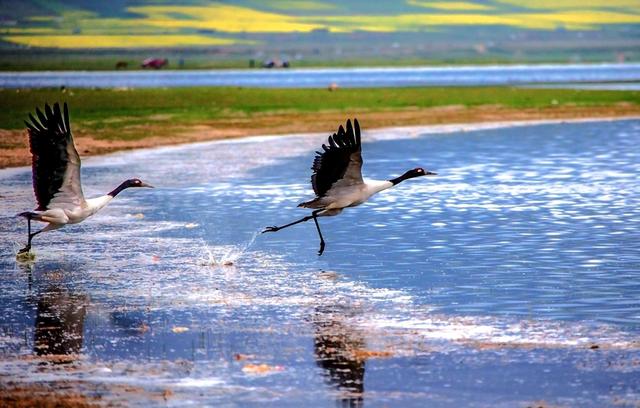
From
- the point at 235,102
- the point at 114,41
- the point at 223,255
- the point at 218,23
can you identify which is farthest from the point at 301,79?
the point at 218,23

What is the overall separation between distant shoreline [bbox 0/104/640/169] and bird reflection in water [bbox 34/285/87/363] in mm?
14889

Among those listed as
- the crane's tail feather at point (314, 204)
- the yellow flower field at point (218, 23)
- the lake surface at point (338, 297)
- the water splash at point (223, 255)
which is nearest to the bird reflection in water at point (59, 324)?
the lake surface at point (338, 297)

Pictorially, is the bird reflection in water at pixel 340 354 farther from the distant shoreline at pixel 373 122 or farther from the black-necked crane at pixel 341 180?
the distant shoreline at pixel 373 122

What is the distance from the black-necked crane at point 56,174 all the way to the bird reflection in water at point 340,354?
3.54 metres

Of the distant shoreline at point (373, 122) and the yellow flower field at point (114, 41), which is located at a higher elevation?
the distant shoreline at point (373, 122)

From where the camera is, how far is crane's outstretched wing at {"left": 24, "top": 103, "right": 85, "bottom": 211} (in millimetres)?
13703

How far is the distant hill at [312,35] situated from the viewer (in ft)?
479

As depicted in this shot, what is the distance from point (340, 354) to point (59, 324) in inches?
96.5

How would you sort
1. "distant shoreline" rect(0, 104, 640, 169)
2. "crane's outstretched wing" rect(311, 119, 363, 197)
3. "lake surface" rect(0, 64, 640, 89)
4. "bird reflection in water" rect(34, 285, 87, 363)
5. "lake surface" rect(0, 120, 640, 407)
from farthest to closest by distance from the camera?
"lake surface" rect(0, 64, 640, 89), "distant shoreline" rect(0, 104, 640, 169), "crane's outstretched wing" rect(311, 119, 363, 197), "bird reflection in water" rect(34, 285, 87, 363), "lake surface" rect(0, 120, 640, 407)

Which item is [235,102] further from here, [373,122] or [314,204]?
[314,204]

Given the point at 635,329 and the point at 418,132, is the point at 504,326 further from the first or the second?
the point at 418,132

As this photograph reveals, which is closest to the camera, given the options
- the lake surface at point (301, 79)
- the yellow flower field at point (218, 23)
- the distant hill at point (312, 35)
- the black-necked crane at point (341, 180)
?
the black-necked crane at point (341, 180)

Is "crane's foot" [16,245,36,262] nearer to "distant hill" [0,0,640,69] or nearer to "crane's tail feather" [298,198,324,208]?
"crane's tail feather" [298,198,324,208]

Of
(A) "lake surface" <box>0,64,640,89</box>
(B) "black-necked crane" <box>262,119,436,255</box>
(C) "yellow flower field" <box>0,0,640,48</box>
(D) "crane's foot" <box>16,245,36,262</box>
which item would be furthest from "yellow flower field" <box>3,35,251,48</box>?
(B) "black-necked crane" <box>262,119,436,255</box>
